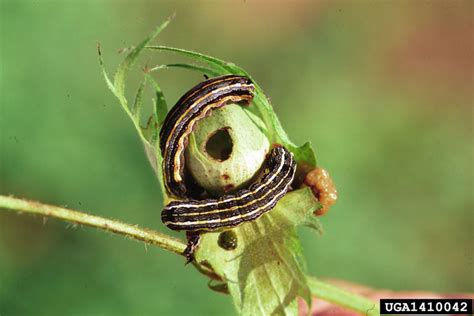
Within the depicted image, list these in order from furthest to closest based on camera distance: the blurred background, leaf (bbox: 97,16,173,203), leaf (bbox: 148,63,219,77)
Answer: the blurred background, leaf (bbox: 148,63,219,77), leaf (bbox: 97,16,173,203)

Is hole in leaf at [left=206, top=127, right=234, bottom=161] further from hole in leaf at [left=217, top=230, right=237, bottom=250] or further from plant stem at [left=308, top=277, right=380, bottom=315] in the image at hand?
plant stem at [left=308, top=277, right=380, bottom=315]

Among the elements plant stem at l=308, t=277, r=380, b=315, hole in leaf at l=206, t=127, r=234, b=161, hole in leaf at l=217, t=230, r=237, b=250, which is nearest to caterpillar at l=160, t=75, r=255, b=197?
hole in leaf at l=206, t=127, r=234, b=161

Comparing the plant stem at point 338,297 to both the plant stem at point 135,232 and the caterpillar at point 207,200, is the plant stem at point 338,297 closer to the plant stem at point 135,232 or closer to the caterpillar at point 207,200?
the plant stem at point 135,232

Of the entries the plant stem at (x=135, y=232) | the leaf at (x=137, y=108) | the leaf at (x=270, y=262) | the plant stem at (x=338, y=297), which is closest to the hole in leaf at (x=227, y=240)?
the leaf at (x=270, y=262)

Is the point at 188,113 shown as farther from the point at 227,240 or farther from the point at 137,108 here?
the point at 227,240

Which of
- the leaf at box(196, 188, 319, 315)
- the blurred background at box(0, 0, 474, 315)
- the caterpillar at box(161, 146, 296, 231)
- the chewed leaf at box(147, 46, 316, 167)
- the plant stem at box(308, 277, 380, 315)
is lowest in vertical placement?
the blurred background at box(0, 0, 474, 315)
